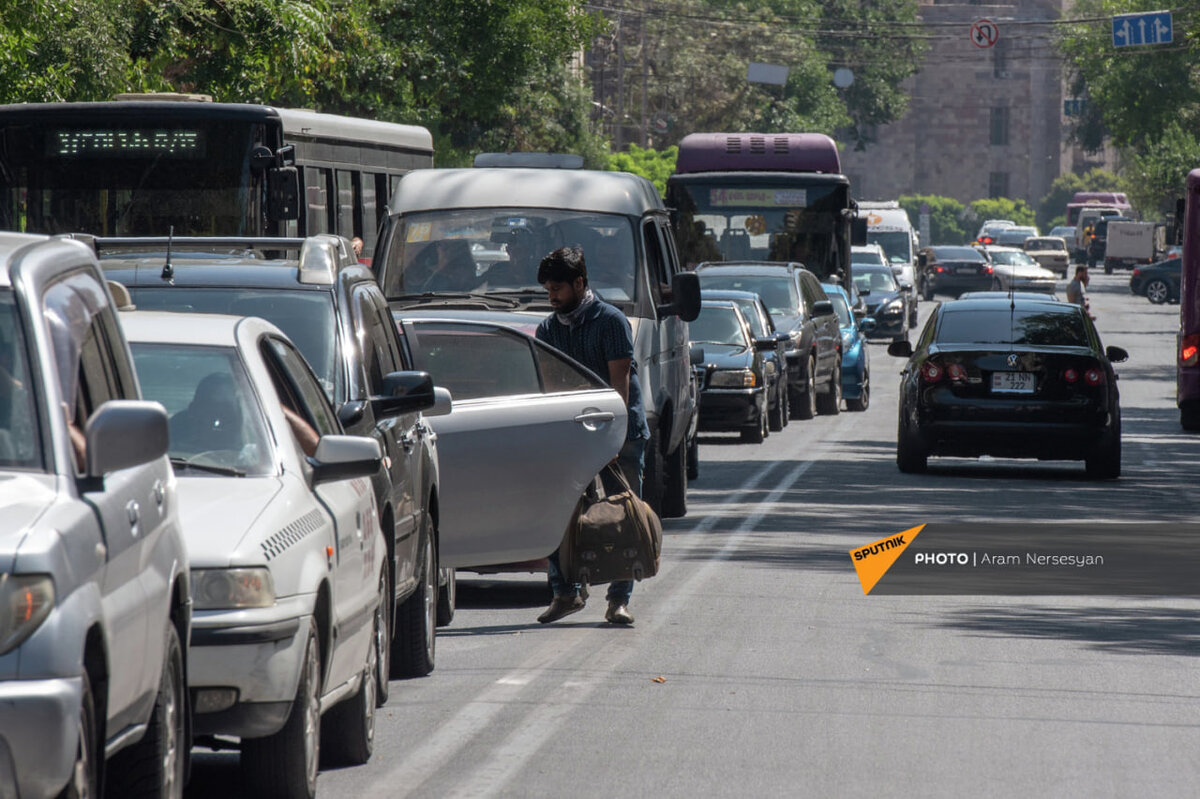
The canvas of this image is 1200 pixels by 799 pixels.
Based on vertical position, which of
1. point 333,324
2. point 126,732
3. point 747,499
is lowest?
point 747,499

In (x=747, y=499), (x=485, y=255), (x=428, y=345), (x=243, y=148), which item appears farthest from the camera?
(x=243, y=148)

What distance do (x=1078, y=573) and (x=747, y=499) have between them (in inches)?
191

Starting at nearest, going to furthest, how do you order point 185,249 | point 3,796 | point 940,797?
1. point 3,796
2. point 940,797
3. point 185,249

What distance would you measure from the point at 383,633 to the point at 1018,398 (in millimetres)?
12278

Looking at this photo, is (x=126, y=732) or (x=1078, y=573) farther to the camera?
(x=1078, y=573)

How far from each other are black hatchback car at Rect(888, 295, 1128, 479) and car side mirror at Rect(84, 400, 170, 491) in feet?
50.1

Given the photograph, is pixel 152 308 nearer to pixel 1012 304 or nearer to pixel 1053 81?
pixel 1012 304

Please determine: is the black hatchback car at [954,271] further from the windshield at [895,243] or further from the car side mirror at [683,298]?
the car side mirror at [683,298]

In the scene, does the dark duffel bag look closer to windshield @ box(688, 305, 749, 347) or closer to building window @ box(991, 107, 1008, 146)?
windshield @ box(688, 305, 749, 347)

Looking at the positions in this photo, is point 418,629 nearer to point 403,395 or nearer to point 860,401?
point 403,395

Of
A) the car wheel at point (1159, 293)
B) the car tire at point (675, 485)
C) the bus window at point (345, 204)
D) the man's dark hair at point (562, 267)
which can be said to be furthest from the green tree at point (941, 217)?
the man's dark hair at point (562, 267)

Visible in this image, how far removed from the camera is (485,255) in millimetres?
15312

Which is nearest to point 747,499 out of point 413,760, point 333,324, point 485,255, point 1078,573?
point 485,255

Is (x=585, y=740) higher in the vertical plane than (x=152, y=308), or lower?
lower
